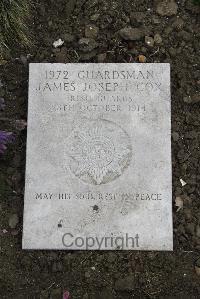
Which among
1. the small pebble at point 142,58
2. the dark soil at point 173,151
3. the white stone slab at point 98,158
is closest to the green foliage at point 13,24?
the dark soil at point 173,151

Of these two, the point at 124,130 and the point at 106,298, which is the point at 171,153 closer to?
the point at 124,130

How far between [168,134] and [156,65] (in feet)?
1.73

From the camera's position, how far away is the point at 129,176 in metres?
3.81

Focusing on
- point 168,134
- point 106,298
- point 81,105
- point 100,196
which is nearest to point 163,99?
point 168,134

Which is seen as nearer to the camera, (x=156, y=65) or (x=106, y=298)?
(x=106, y=298)

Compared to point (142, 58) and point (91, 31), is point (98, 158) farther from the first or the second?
point (91, 31)

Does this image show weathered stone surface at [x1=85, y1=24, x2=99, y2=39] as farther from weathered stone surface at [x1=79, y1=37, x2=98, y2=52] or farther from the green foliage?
the green foliage

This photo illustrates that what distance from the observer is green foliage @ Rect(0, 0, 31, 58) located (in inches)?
164

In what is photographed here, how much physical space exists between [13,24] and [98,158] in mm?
1267

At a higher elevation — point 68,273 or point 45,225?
point 45,225

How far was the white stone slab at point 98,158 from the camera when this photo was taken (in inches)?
148

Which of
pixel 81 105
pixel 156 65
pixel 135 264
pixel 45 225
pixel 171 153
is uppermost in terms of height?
pixel 156 65

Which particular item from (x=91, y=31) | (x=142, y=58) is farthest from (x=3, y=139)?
(x=142, y=58)

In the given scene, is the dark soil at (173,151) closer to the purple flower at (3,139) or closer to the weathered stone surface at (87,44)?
the weathered stone surface at (87,44)
